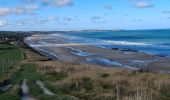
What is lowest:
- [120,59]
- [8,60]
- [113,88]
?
[120,59]

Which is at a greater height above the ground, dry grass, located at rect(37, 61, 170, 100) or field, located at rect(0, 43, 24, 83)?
dry grass, located at rect(37, 61, 170, 100)

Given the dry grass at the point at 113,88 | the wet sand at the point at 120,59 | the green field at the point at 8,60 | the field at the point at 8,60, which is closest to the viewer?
the dry grass at the point at 113,88

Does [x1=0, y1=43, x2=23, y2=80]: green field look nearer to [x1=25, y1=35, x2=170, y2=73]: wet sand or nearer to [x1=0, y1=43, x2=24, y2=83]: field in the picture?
[x1=0, y1=43, x2=24, y2=83]: field

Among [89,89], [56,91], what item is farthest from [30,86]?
[89,89]

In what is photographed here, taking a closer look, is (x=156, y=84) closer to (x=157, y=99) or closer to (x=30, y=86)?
(x=157, y=99)

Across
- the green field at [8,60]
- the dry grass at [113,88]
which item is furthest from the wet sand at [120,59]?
the dry grass at [113,88]

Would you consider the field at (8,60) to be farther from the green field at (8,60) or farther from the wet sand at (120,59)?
the wet sand at (120,59)

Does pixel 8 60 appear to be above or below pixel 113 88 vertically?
below

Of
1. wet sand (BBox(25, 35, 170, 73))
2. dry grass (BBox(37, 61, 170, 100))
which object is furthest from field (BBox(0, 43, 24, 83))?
dry grass (BBox(37, 61, 170, 100))

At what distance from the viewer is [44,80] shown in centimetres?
2975

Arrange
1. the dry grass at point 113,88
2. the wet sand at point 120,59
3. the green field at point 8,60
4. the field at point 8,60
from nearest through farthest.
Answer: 1. the dry grass at point 113,88
2. the field at point 8,60
3. the green field at point 8,60
4. the wet sand at point 120,59

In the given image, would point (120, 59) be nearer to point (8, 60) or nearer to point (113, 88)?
point (8, 60)

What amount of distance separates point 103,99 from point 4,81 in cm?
1099

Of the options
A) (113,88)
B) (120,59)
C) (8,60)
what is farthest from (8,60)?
(113,88)
